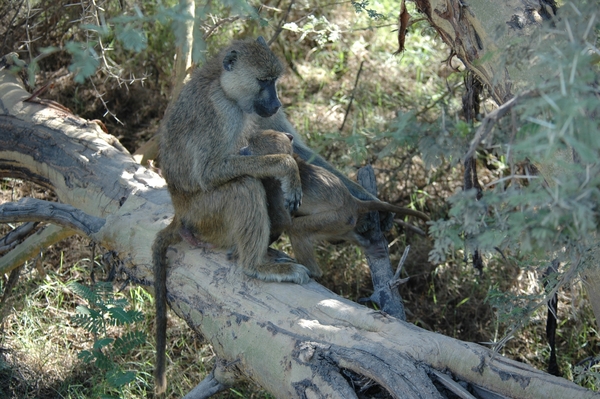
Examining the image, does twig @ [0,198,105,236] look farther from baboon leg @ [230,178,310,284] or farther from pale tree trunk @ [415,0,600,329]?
pale tree trunk @ [415,0,600,329]

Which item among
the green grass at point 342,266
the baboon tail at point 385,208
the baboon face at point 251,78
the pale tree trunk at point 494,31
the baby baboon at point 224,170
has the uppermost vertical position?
the pale tree trunk at point 494,31

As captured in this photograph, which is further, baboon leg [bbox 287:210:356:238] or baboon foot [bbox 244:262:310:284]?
baboon leg [bbox 287:210:356:238]

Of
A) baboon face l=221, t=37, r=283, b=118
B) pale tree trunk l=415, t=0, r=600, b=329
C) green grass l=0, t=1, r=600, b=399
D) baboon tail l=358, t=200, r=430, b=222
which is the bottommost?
green grass l=0, t=1, r=600, b=399

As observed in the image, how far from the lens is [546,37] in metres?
2.53

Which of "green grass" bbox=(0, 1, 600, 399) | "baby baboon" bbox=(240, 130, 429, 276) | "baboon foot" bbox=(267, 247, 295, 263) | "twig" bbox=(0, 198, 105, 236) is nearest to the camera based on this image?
"baboon foot" bbox=(267, 247, 295, 263)

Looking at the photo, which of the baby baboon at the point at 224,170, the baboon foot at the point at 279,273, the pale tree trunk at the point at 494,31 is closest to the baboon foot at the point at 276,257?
the baby baboon at the point at 224,170

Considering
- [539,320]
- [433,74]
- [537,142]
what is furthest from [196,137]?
[433,74]

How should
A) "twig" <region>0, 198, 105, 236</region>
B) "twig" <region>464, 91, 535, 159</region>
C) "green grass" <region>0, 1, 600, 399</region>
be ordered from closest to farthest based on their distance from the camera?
"twig" <region>464, 91, 535, 159</region>
"twig" <region>0, 198, 105, 236</region>
"green grass" <region>0, 1, 600, 399</region>

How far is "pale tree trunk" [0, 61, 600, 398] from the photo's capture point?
313cm

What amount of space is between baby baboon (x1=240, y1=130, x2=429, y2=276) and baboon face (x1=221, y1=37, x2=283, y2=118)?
Result: 22 cm

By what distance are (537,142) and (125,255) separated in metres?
3.27

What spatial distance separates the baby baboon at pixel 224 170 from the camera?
13.6 feet

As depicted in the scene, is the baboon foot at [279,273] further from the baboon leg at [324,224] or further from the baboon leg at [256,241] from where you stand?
the baboon leg at [324,224]

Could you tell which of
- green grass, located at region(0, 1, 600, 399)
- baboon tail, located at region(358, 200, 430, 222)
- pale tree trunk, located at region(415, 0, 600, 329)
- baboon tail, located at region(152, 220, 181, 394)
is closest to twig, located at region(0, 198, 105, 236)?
baboon tail, located at region(152, 220, 181, 394)
